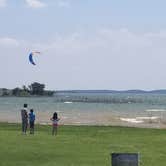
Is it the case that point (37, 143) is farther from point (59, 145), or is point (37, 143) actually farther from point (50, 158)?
point (50, 158)

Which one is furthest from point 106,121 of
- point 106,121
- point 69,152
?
point 69,152

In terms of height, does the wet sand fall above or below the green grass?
above

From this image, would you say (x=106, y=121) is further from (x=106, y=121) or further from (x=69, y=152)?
(x=69, y=152)

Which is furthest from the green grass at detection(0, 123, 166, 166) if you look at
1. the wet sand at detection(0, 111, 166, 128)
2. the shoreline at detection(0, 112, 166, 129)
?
the wet sand at detection(0, 111, 166, 128)

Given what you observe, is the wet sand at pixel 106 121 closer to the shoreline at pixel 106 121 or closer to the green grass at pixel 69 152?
the shoreline at pixel 106 121

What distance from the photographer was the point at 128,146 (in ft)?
77.6

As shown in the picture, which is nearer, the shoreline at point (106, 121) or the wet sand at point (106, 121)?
the shoreline at point (106, 121)

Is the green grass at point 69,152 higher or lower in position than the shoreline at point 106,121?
lower

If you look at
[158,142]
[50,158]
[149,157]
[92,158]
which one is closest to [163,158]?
[149,157]

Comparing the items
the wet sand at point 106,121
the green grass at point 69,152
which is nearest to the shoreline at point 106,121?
the wet sand at point 106,121

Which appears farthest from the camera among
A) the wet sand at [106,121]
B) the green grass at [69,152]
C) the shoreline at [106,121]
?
the wet sand at [106,121]

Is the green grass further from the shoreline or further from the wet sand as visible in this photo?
the wet sand

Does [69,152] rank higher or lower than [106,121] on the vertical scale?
lower

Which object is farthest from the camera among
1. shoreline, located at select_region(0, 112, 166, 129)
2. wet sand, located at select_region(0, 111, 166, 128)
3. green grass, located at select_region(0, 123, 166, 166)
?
wet sand, located at select_region(0, 111, 166, 128)
